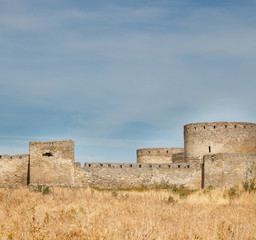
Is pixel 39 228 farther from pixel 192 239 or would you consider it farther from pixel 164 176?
pixel 164 176

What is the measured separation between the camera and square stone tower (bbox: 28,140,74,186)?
22469 mm

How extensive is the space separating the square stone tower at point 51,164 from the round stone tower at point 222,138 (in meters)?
10.0

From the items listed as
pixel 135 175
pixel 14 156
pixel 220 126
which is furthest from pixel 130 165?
pixel 220 126

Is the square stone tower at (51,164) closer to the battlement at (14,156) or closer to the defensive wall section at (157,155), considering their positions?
the battlement at (14,156)

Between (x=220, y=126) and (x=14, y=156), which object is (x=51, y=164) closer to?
(x=14, y=156)

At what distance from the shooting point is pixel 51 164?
22547 mm

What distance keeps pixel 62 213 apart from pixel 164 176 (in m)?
16.0

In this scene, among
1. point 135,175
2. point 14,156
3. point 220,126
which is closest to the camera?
point 14,156

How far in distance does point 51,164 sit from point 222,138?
483 inches

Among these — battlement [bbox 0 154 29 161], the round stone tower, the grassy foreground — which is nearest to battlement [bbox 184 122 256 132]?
the round stone tower

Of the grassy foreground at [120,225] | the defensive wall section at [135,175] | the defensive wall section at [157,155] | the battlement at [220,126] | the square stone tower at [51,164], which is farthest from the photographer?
the defensive wall section at [157,155]

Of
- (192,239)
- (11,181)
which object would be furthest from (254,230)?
(11,181)

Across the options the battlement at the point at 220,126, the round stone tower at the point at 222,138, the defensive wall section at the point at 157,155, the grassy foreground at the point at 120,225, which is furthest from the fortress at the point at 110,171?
the grassy foreground at the point at 120,225

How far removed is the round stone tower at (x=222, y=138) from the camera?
90.7ft
